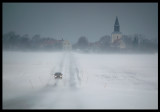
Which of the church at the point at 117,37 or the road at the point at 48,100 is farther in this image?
the church at the point at 117,37

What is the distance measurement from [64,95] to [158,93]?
12054 millimetres

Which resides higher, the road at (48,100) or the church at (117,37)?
the church at (117,37)

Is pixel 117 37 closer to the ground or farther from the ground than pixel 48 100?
farther from the ground

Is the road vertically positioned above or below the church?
below

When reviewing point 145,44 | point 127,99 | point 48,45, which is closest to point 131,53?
point 145,44

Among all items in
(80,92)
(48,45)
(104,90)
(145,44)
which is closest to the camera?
(80,92)

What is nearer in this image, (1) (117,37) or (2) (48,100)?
(2) (48,100)

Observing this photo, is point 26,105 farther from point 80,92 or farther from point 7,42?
point 7,42

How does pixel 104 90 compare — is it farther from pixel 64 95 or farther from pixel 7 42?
pixel 7 42

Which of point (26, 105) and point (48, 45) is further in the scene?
point (48, 45)

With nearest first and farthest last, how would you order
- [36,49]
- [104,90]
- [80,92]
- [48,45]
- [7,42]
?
[80,92] → [104,90] → [7,42] → [48,45] → [36,49]

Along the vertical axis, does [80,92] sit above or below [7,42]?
below

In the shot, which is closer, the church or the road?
the road

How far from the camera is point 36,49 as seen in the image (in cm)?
4616
